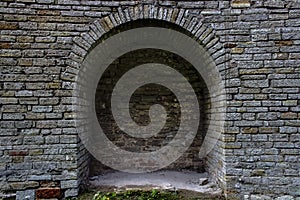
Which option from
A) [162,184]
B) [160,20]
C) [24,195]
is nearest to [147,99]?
[162,184]

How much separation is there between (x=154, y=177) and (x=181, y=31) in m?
2.24

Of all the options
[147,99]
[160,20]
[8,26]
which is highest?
[160,20]

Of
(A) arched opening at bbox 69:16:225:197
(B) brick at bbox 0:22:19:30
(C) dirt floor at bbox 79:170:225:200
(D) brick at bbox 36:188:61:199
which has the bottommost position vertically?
(C) dirt floor at bbox 79:170:225:200

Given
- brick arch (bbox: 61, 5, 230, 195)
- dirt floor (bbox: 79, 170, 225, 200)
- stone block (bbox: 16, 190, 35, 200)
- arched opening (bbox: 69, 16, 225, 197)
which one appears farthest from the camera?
arched opening (bbox: 69, 16, 225, 197)

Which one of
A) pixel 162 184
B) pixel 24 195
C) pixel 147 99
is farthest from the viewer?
pixel 147 99

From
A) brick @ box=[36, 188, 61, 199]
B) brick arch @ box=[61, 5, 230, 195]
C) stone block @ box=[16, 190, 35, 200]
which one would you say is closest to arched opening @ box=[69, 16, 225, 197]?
brick arch @ box=[61, 5, 230, 195]

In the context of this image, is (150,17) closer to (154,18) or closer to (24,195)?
(154,18)

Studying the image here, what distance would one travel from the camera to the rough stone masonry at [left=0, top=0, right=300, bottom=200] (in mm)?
3148

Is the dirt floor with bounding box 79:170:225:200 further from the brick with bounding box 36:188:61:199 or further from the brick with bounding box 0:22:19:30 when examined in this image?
the brick with bounding box 0:22:19:30

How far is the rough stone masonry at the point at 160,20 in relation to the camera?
3.15 meters

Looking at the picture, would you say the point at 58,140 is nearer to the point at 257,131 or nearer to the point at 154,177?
the point at 154,177

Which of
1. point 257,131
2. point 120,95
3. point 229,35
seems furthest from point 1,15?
point 257,131

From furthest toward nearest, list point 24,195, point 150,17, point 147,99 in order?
point 147,99 → point 150,17 → point 24,195

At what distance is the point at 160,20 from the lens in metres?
3.33
